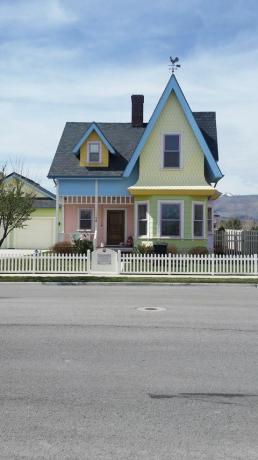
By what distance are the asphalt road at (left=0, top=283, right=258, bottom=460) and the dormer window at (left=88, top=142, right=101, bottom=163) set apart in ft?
61.7

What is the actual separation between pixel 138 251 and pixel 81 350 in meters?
19.4

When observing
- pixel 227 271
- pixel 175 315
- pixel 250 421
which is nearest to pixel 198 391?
pixel 250 421

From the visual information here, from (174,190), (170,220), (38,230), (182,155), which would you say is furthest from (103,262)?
(38,230)

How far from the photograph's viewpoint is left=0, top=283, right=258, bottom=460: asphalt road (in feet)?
16.5

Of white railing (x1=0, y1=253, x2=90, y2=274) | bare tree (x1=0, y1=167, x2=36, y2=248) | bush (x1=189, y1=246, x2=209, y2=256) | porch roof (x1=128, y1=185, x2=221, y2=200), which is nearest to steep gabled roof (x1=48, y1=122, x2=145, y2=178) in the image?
porch roof (x1=128, y1=185, x2=221, y2=200)

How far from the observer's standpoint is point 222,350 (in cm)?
877

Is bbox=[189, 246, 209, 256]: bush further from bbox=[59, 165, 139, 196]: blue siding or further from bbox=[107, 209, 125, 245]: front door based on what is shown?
bbox=[107, 209, 125, 245]: front door

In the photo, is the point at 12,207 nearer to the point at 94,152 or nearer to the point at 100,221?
the point at 94,152

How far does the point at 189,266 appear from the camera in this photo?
73.4ft

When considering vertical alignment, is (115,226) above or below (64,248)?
above

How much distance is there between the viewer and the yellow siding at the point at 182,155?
28.7 meters

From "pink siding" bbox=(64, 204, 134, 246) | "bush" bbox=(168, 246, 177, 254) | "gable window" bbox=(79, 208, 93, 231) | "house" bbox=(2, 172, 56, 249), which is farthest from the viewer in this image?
"house" bbox=(2, 172, 56, 249)

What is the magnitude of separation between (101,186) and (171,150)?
4.26 m

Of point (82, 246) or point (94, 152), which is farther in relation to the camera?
point (94, 152)
